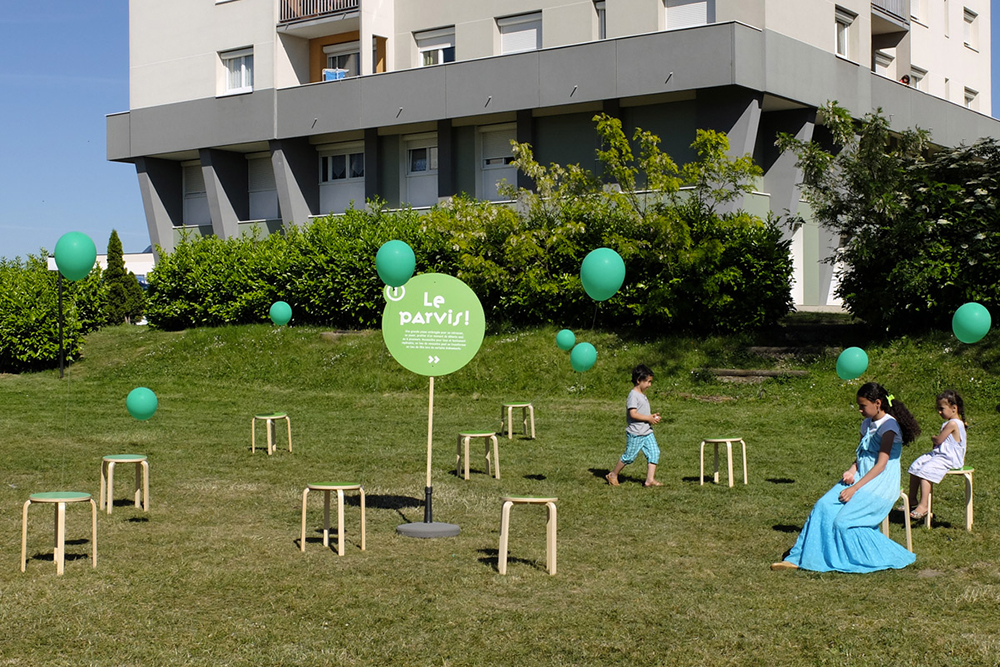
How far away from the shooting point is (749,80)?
26203 mm

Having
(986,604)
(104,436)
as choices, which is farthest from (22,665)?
(104,436)

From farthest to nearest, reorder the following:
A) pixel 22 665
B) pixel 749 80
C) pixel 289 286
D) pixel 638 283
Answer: pixel 289 286
pixel 749 80
pixel 638 283
pixel 22 665

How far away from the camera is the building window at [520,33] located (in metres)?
30.6

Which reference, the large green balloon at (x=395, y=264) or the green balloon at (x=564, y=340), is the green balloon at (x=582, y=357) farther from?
the large green balloon at (x=395, y=264)

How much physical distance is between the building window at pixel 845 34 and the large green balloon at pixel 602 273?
2204cm

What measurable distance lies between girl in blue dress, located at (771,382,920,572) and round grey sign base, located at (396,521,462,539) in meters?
2.90

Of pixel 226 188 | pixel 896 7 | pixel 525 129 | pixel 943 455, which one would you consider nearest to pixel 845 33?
pixel 896 7

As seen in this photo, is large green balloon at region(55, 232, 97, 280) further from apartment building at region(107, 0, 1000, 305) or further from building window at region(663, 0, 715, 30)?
building window at region(663, 0, 715, 30)

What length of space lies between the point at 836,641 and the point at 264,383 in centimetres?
1919

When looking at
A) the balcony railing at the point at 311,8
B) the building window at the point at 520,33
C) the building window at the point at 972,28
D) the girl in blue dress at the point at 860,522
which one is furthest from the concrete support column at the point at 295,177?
the girl in blue dress at the point at 860,522

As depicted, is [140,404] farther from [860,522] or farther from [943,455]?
[943,455]

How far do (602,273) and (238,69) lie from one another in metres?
26.6

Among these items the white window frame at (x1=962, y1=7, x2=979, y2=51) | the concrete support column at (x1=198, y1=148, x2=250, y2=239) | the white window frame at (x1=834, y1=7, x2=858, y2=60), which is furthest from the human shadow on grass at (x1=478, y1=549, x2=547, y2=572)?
the white window frame at (x1=962, y1=7, x2=979, y2=51)

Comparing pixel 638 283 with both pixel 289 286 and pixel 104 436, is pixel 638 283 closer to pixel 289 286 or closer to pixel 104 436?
pixel 289 286
